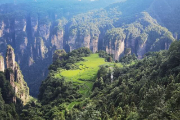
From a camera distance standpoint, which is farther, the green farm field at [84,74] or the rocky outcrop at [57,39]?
the rocky outcrop at [57,39]

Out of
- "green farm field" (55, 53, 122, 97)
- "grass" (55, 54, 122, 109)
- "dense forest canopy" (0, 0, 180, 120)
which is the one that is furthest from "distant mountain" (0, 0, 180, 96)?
"green farm field" (55, 53, 122, 97)

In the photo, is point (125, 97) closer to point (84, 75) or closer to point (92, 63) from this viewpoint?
point (84, 75)

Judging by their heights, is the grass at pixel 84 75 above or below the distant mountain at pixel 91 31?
below

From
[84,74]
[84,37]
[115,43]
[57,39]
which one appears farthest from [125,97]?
[57,39]

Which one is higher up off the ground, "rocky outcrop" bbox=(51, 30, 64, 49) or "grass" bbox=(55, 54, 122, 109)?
"rocky outcrop" bbox=(51, 30, 64, 49)

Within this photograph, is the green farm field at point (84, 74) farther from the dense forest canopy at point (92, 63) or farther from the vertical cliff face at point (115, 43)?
the vertical cliff face at point (115, 43)

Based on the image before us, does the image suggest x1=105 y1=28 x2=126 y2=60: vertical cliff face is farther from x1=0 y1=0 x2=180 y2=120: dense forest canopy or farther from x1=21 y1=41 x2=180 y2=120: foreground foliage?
x1=21 y1=41 x2=180 y2=120: foreground foliage

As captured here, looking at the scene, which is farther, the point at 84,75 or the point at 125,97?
the point at 84,75

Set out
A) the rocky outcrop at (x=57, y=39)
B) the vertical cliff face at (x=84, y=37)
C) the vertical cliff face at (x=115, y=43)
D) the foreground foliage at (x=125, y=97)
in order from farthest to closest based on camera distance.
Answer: the rocky outcrop at (x=57, y=39) < the vertical cliff face at (x=84, y=37) < the vertical cliff face at (x=115, y=43) < the foreground foliage at (x=125, y=97)

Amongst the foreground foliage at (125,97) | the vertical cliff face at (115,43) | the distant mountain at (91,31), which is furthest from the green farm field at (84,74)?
the distant mountain at (91,31)

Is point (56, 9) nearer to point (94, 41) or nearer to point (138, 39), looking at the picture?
point (94, 41)

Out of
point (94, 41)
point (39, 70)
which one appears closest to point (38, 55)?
point (39, 70)
